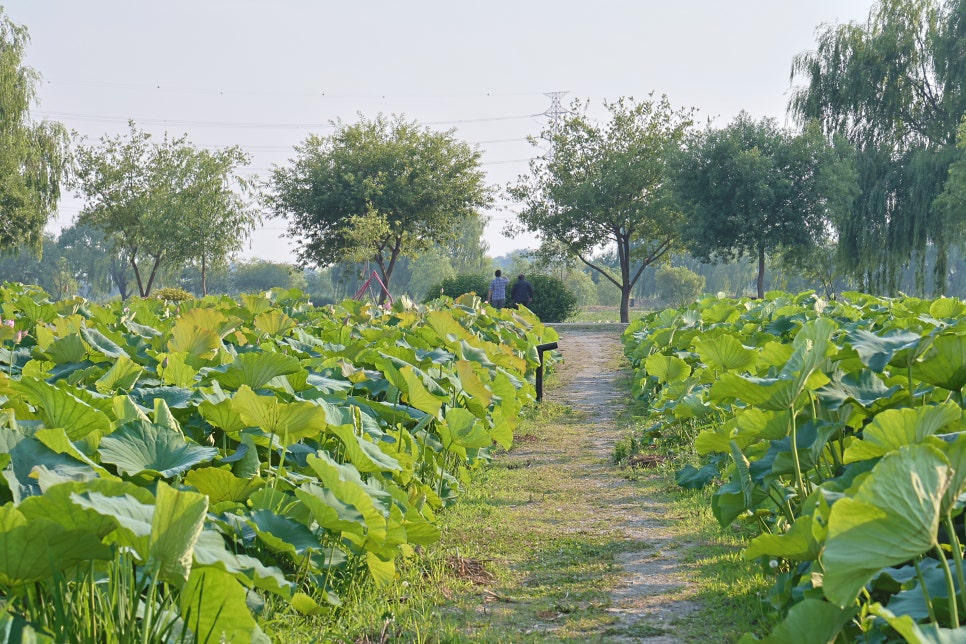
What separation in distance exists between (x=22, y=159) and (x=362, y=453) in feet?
93.9

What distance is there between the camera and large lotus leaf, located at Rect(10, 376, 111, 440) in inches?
96.7

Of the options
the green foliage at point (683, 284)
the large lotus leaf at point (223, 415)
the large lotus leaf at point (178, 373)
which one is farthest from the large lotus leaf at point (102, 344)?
the green foliage at point (683, 284)

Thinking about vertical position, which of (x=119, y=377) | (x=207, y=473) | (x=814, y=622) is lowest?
(x=814, y=622)

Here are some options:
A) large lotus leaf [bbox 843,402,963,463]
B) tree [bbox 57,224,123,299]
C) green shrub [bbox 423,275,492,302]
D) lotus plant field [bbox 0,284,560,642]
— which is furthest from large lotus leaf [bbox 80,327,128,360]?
tree [bbox 57,224,123,299]

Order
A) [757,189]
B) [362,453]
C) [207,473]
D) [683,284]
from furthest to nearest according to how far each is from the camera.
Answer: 1. [683,284]
2. [757,189]
3. [362,453]
4. [207,473]

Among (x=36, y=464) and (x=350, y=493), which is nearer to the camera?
(x=36, y=464)

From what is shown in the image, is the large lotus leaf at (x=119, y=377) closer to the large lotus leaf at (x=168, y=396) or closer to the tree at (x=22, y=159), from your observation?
the large lotus leaf at (x=168, y=396)

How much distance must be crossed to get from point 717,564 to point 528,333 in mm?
6213

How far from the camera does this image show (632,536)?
182 inches

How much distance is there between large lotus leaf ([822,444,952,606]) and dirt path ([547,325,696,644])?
173cm

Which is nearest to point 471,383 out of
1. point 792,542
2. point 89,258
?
point 792,542

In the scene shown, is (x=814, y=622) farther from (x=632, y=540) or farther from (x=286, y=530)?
(x=632, y=540)

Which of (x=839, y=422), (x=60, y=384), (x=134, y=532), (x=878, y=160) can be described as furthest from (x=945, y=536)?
(x=878, y=160)

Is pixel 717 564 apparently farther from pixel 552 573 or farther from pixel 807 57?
pixel 807 57
